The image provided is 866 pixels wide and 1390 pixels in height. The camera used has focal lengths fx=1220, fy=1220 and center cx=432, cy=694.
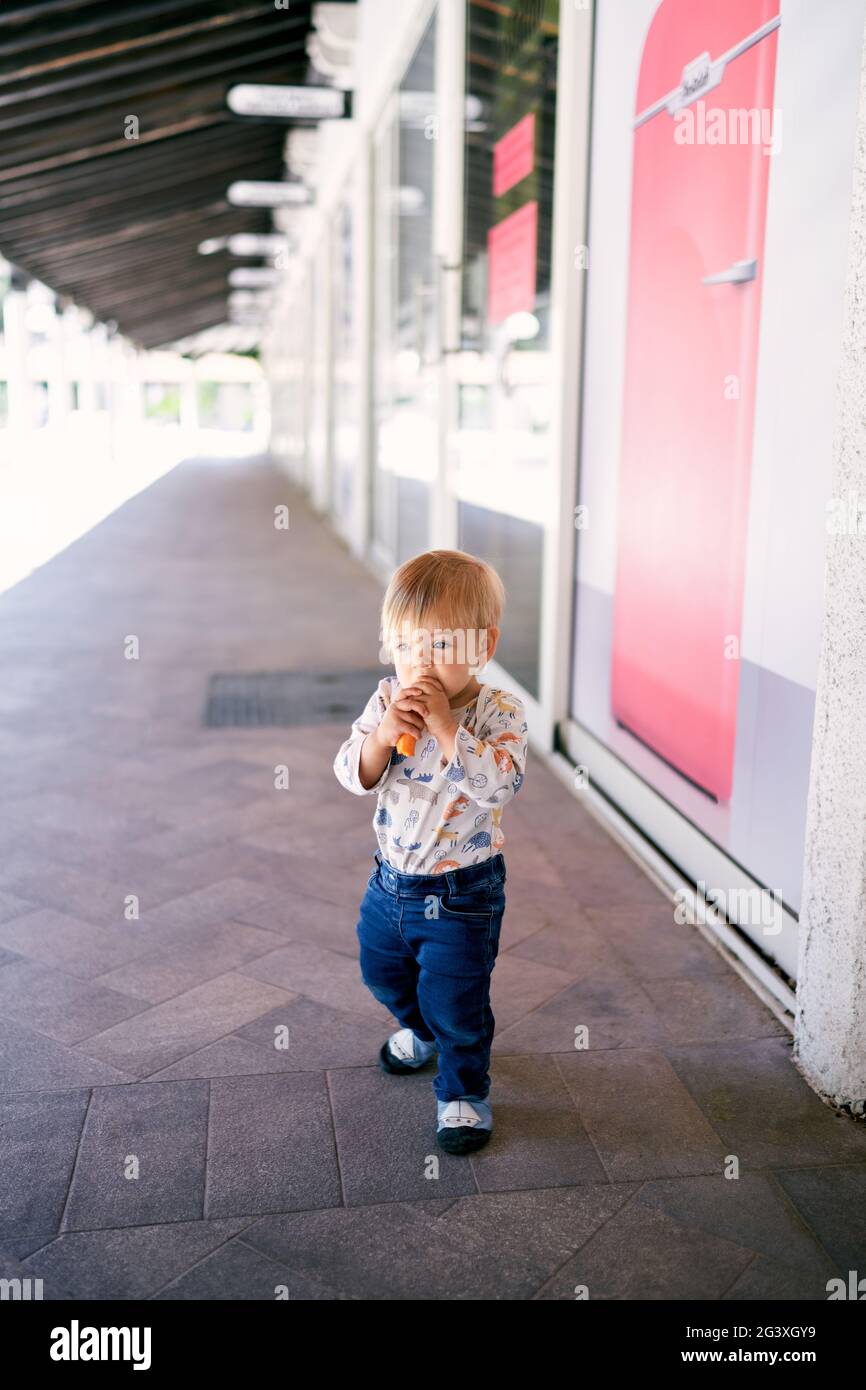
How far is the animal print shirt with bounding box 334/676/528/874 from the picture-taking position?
183 centimetres

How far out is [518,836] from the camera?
336 centimetres

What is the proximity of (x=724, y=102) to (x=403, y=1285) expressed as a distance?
2380 mm

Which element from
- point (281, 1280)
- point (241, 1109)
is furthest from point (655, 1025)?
point (281, 1280)

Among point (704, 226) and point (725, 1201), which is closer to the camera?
point (725, 1201)

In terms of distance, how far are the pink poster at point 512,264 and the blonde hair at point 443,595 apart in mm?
2795

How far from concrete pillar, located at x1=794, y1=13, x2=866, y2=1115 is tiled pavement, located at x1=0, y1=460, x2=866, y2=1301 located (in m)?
0.13

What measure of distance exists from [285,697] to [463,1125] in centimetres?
316

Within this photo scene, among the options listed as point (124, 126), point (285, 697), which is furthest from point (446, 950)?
point (124, 126)

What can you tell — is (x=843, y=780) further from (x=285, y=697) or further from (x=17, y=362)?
(x=17, y=362)

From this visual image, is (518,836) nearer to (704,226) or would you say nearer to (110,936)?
(110,936)

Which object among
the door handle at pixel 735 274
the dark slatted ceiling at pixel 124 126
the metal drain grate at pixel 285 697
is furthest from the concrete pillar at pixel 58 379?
the door handle at pixel 735 274

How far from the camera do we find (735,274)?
2557mm

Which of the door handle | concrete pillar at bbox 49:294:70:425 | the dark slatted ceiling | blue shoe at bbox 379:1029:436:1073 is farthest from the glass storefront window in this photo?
concrete pillar at bbox 49:294:70:425

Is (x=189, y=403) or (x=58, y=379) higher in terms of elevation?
(x=189, y=403)
